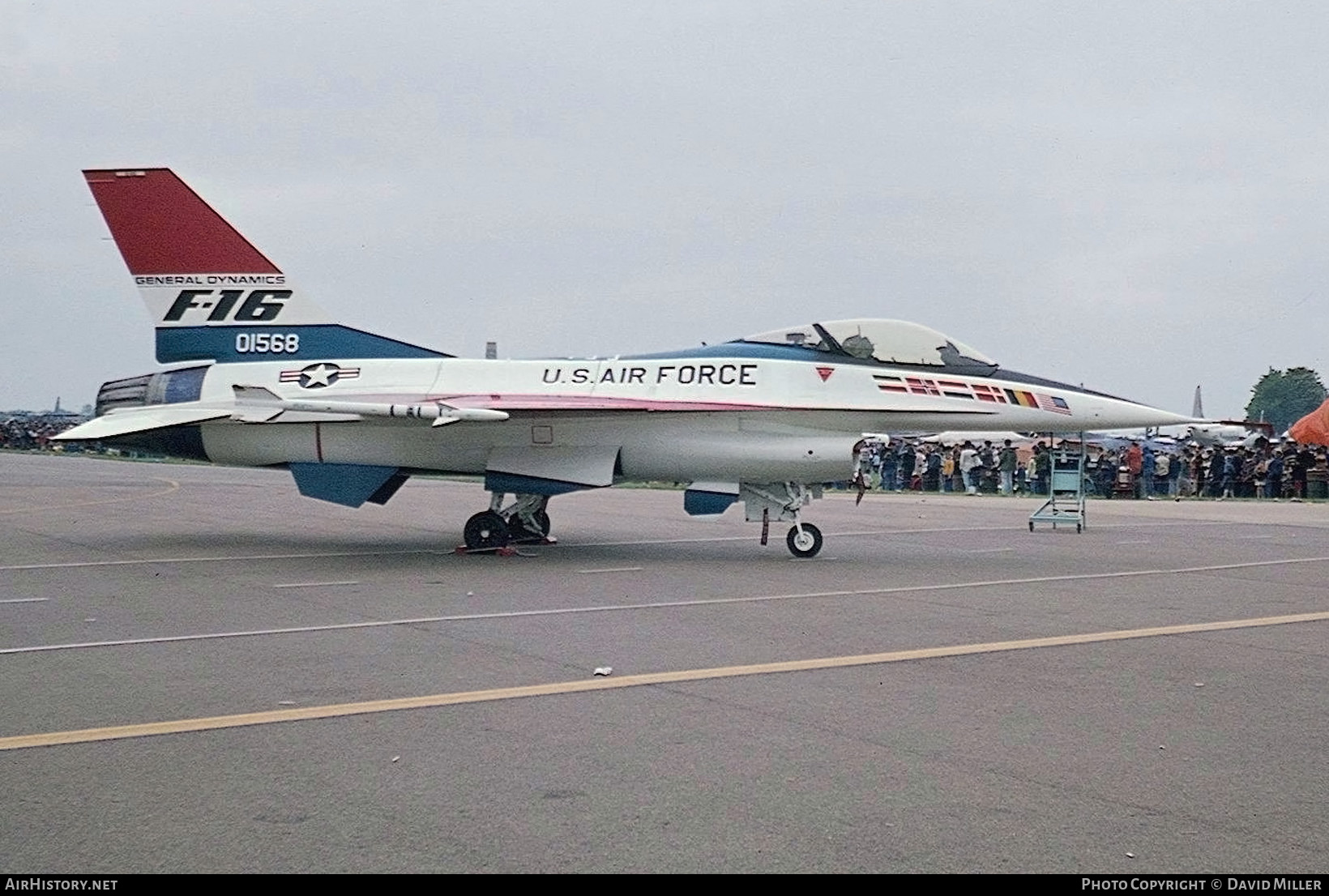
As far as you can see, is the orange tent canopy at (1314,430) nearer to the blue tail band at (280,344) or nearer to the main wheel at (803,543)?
the main wheel at (803,543)

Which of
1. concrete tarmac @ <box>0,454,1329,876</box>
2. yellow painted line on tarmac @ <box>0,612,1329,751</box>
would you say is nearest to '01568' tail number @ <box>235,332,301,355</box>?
concrete tarmac @ <box>0,454,1329,876</box>

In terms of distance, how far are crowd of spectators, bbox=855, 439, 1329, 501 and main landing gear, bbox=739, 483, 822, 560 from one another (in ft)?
53.1

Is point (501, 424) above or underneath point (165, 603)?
above

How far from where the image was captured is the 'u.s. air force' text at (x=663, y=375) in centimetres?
1431

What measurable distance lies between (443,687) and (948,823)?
3194 millimetres

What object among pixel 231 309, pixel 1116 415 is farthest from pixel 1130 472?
pixel 231 309

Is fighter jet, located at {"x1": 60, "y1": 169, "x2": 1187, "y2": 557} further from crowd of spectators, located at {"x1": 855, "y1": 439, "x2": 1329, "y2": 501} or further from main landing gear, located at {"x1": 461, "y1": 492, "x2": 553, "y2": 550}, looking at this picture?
crowd of spectators, located at {"x1": 855, "y1": 439, "x2": 1329, "y2": 501}

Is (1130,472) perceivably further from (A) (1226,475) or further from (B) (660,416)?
(B) (660,416)

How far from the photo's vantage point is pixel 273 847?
420 centimetres

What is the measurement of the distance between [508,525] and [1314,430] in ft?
86.8

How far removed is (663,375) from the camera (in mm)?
14492

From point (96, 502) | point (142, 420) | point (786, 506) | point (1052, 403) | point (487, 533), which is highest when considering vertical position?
point (1052, 403)

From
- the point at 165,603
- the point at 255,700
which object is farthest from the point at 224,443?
the point at 255,700

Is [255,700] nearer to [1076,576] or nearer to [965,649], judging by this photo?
[965,649]
